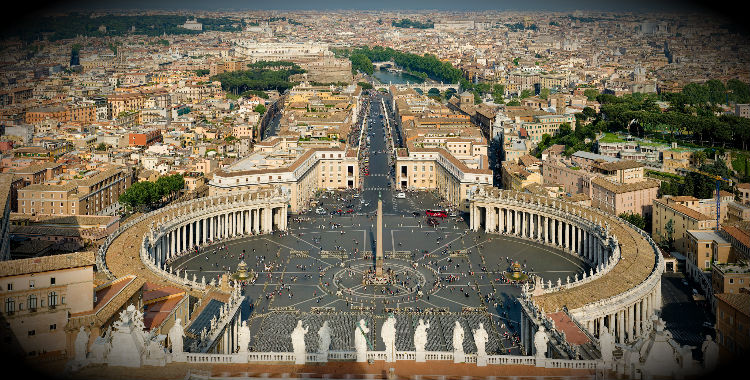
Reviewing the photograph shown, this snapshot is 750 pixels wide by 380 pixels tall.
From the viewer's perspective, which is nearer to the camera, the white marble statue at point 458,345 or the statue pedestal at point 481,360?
the white marble statue at point 458,345

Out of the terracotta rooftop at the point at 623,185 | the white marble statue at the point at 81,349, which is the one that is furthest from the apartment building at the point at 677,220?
the white marble statue at the point at 81,349

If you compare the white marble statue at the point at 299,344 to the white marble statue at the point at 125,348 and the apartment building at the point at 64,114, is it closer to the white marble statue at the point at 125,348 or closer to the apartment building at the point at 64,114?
the white marble statue at the point at 125,348


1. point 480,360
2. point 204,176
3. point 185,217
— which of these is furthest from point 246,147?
point 480,360

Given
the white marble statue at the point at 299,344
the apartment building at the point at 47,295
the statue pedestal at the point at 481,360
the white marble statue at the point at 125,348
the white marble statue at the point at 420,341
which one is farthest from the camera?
the apartment building at the point at 47,295

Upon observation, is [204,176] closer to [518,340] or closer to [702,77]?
[518,340]

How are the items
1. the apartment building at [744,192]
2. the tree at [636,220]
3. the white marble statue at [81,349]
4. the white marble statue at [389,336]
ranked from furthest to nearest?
1. the apartment building at [744,192]
2. the tree at [636,220]
3. the white marble statue at [389,336]
4. the white marble statue at [81,349]

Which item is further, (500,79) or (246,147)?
(500,79)

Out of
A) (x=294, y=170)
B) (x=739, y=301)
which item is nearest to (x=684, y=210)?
(x=739, y=301)

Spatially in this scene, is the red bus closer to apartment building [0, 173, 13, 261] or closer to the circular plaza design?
the circular plaza design

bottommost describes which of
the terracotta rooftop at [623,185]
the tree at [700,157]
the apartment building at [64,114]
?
the terracotta rooftop at [623,185]
